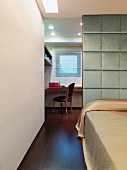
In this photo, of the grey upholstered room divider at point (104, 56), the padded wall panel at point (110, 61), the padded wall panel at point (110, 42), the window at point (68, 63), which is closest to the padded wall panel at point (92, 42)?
the grey upholstered room divider at point (104, 56)

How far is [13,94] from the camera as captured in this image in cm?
195

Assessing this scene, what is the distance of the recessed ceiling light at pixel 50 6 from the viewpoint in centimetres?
332

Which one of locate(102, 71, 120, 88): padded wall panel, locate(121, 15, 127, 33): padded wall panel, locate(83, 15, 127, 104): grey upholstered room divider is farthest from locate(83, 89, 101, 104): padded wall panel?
locate(121, 15, 127, 33): padded wall panel

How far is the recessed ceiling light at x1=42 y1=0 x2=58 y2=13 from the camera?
10.9ft

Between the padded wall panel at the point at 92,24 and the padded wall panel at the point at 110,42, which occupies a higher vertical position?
the padded wall panel at the point at 92,24

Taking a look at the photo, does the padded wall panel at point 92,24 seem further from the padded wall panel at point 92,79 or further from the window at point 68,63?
the window at point 68,63

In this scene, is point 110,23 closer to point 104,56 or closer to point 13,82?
point 104,56

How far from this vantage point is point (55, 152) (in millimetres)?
2615

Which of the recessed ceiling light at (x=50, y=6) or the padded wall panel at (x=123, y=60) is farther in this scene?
the padded wall panel at (x=123, y=60)

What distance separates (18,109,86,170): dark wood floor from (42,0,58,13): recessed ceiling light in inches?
98.6

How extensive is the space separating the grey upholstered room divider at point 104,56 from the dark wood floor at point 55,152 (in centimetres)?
92

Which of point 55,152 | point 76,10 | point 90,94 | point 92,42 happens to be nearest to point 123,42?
point 92,42

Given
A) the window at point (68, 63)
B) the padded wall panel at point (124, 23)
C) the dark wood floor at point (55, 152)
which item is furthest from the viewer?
the window at point (68, 63)

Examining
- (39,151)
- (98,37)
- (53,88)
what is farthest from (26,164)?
(53,88)
